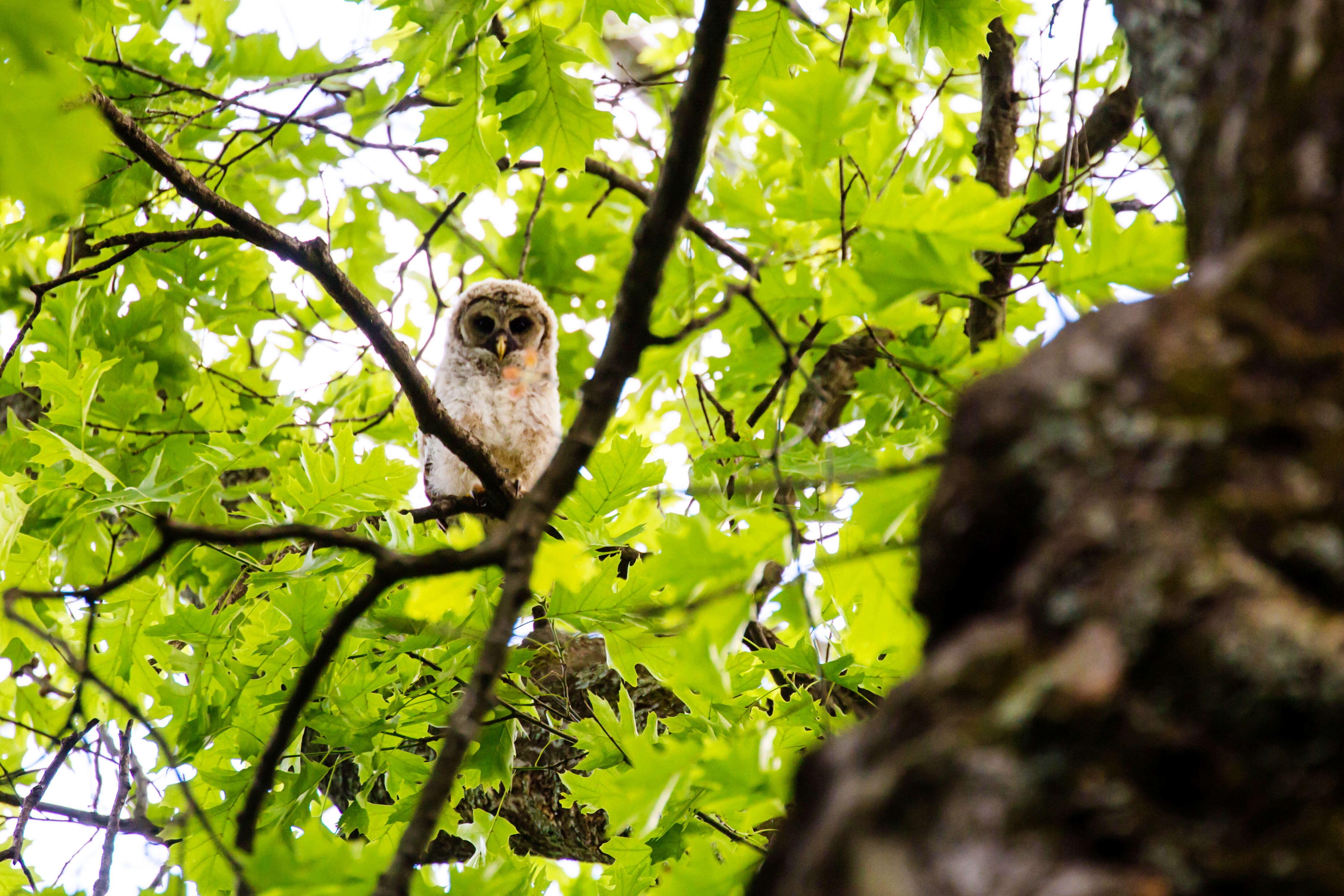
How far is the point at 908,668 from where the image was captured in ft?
6.66

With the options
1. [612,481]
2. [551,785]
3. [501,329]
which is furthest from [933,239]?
[501,329]

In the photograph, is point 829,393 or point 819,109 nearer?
point 819,109

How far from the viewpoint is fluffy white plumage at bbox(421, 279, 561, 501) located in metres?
5.29

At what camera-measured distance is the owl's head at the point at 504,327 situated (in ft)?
18.3

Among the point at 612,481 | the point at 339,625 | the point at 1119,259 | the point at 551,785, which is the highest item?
the point at 612,481

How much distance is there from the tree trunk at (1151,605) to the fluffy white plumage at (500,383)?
441cm

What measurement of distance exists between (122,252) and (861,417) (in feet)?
10.2

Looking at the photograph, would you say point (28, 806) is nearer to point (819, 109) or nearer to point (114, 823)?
point (114, 823)

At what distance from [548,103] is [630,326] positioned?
5.25 ft

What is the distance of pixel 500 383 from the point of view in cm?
550

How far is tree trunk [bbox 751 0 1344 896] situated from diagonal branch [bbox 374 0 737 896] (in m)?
0.40

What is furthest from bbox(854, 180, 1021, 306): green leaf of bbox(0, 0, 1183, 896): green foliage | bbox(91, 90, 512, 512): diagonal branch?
bbox(91, 90, 512, 512): diagonal branch

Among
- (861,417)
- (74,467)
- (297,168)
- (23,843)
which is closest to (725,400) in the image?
(861,417)

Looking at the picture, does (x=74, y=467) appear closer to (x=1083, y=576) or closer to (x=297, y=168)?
(x=297, y=168)
